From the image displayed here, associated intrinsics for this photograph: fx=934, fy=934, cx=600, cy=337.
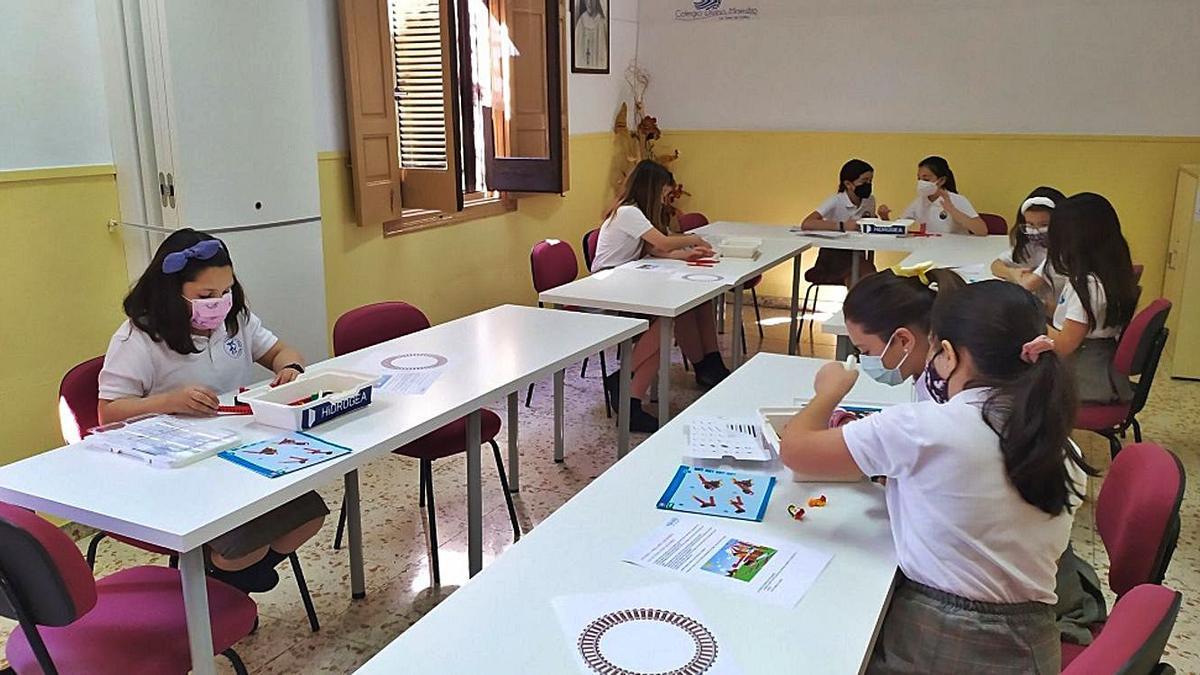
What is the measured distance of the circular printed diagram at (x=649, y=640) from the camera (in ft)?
4.04

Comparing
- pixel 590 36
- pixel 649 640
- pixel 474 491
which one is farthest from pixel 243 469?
pixel 590 36

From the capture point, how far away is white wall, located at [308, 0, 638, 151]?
4129 millimetres

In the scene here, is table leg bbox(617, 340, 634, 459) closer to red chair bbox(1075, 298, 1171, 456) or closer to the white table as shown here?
the white table

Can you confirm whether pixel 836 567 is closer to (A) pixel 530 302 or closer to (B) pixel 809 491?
(B) pixel 809 491

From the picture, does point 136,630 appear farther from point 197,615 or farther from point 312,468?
point 312,468

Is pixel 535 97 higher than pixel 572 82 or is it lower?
lower

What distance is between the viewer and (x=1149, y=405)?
14.7ft

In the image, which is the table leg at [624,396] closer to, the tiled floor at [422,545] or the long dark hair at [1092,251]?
the tiled floor at [422,545]

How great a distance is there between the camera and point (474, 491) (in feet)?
8.61

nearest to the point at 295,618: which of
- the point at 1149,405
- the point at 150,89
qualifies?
the point at 150,89

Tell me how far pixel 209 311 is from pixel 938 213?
4.21 metres

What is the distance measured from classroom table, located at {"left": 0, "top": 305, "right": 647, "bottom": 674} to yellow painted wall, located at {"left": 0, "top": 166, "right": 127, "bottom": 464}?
3.73 ft

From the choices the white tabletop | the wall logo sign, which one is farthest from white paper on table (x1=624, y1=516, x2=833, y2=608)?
the wall logo sign

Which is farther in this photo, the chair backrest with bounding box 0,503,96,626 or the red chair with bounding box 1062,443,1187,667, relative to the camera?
the red chair with bounding box 1062,443,1187,667
